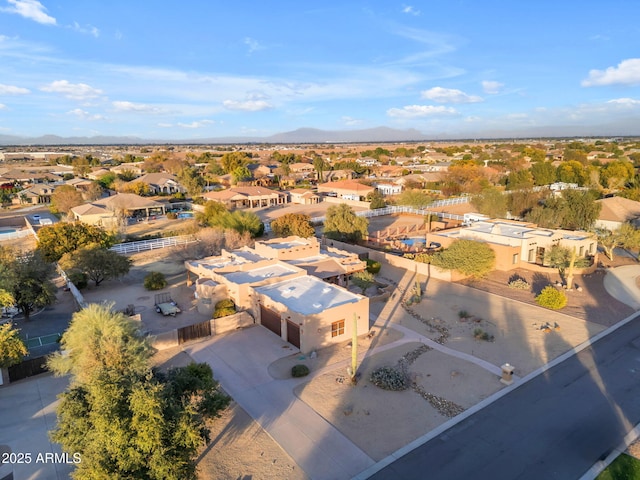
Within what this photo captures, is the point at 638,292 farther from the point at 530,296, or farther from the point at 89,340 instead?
the point at 89,340

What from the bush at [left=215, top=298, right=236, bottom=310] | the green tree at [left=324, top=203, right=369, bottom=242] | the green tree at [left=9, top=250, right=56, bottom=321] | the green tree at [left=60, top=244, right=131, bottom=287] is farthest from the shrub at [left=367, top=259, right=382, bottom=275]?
the green tree at [left=9, top=250, right=56, bottom=321]

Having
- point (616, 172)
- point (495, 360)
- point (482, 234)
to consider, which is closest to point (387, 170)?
point (616, 172)

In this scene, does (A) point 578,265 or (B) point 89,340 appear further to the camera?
(A) point 578,265

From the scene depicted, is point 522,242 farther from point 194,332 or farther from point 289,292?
point 194,332

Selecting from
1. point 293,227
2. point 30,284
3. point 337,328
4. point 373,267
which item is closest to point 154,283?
point 30,284

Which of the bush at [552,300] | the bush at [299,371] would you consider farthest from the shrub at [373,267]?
the bush at [299,371]

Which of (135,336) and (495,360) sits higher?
(135,336)
